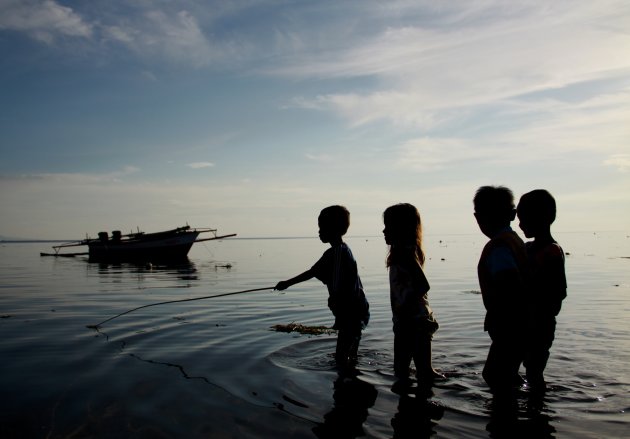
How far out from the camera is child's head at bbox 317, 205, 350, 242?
7273 millimetres

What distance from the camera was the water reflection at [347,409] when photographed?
5.05 m

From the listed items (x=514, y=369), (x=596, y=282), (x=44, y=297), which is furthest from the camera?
(x=596, y=282)

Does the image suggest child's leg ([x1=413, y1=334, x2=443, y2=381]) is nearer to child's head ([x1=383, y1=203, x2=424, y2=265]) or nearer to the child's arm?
child's head ([x1=383, y1=203, x2=424, y2=265])

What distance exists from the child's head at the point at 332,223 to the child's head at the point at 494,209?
7.98 ft

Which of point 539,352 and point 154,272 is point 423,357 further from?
point 154,272

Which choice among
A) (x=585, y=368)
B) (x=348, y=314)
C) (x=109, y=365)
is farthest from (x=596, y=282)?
(x=109, y=365)

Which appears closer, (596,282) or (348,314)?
(348,314)

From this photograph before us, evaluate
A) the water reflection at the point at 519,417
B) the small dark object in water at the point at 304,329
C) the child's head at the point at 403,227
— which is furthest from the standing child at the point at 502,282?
the small dark object in water at the point at 304,329

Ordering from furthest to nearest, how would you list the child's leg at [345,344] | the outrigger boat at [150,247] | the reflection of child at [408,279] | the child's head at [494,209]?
the outrigger boat at [150,247]
the child's leg at [345,344]
the reflection of child at [408,279]
the child's head at [494,209]

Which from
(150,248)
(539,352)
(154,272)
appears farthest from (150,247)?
(539,352)

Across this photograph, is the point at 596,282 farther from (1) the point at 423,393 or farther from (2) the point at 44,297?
(2) the point at 44,297

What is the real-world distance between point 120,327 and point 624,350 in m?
10.5

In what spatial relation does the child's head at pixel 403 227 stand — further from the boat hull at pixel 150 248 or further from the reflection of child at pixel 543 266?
the boat hull at pixel 150 248

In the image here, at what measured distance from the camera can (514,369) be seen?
5105 mm
